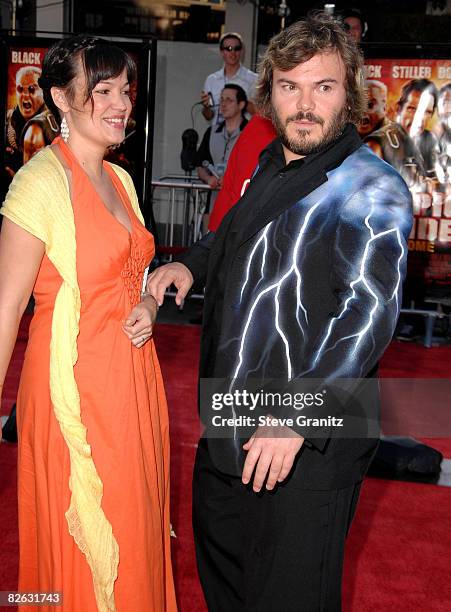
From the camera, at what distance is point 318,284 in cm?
173

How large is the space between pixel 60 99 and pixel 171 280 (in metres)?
0.56

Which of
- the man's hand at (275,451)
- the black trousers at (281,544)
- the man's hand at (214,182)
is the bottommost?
the black trousers at (281,544)

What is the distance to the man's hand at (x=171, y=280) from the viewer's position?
6.93 feet

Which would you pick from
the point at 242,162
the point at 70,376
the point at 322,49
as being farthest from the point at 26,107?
the point at 322,49

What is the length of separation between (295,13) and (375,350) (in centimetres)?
1023

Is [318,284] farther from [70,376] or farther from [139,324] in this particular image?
[70,376]

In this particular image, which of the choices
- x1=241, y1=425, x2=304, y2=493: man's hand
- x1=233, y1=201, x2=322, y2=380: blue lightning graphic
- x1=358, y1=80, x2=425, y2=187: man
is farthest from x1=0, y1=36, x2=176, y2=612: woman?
x1=358, y1=80, x2=425, y2=187: man

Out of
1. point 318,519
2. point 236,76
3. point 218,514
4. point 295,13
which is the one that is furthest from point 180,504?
point 295,13

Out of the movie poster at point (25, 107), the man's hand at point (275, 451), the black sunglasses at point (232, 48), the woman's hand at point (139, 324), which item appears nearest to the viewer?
the man's hand at point (275, 451)

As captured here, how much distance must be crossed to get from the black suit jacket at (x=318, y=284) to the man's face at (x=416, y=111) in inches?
195

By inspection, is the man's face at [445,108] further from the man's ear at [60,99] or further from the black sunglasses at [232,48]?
the man's ear at [60,99]

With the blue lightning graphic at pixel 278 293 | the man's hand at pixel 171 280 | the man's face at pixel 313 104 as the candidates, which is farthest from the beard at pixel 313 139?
the man's hand at pixel 171 280

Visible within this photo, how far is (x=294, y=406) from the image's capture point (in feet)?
5.15

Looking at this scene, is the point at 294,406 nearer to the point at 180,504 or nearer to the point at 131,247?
the point at 131,247
